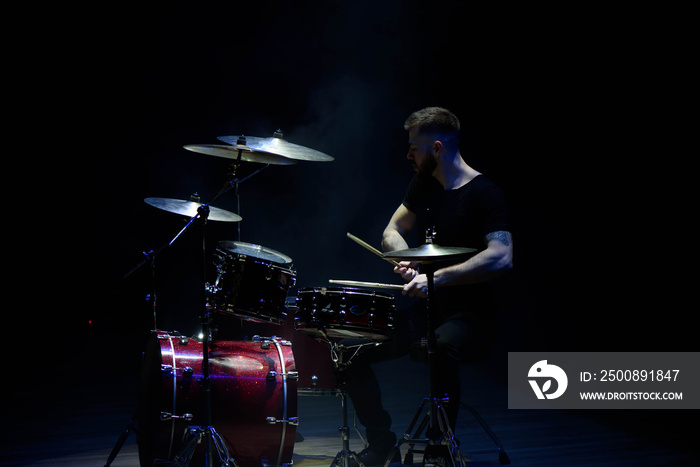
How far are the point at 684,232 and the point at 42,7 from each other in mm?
5172

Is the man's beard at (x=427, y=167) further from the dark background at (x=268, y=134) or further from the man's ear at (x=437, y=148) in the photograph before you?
the dark background at (x=268, y=134)

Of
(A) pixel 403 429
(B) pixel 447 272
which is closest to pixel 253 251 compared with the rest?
(B) pixel 447 272

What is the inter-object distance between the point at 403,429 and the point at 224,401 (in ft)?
4.72

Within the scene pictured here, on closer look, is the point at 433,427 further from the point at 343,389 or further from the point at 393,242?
the point at 393,242

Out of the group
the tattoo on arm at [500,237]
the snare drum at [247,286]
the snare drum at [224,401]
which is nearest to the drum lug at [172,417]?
the snare drum at [224,401]

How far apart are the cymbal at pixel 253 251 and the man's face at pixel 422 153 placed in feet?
2.59

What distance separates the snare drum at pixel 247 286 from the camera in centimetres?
307

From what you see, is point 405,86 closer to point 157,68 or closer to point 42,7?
point 157,68

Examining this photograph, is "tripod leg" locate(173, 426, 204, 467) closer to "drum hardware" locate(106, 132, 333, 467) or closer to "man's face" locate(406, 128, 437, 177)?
"drum hardware" locate(106, 132, 333, 467)

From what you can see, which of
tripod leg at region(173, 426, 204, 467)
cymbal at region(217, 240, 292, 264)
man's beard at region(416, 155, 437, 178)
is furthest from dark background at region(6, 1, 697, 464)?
tripod leg at region(173, 426, 204, 467)

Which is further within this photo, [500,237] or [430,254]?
[500,237]

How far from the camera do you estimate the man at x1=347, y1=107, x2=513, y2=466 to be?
292 cm

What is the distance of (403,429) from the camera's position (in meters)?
4.02

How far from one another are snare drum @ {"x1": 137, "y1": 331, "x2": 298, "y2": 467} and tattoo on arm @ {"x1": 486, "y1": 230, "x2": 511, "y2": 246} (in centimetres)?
108
